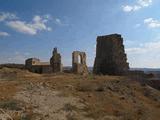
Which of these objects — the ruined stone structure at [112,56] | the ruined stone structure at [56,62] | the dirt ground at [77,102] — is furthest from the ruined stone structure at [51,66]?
the dirt ground at [77,102]

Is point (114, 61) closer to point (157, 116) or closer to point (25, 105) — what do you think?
point (157, 116)

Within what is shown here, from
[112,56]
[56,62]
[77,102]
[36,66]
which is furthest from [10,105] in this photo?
[36,66]

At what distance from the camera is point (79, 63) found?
38.1 metres

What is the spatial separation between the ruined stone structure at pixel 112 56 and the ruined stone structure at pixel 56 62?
209 inches

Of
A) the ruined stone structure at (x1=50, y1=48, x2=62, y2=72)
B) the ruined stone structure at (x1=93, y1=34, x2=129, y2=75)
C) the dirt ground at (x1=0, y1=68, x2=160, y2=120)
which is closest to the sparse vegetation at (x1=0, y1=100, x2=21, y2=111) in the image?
the dirt ground at (x1=0, y1=68, x2=160, y2=120)

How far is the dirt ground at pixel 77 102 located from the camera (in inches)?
552

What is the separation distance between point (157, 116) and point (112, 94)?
4.24 metres

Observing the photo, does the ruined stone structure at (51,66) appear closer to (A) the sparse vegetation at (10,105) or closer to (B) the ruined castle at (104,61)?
(B) the ruined castle at (104,61)

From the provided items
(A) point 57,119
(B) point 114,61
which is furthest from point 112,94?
(B) point 114,61

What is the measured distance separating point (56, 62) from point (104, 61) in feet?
22.1

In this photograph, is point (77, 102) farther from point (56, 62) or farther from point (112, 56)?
point (56, 62)

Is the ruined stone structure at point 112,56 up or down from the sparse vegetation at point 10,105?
up

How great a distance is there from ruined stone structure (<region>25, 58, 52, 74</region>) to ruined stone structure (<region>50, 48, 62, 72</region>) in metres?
0.61

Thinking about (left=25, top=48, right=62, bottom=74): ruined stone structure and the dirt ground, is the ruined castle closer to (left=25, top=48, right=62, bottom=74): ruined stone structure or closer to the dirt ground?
(left=25, top=48, right=62, bottom=74): ruined stone structure
